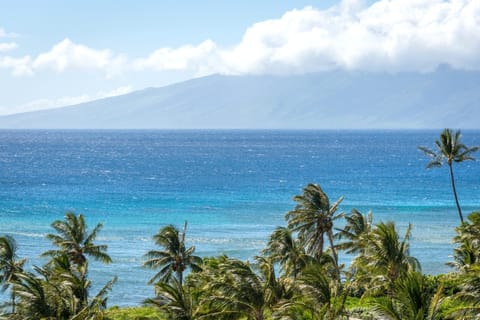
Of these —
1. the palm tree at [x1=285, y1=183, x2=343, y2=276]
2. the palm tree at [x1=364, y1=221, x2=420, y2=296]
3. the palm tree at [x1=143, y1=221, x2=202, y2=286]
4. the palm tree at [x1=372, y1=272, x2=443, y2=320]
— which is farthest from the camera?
the palm tree at [x1=285, y1=183, x2=343, y2=276]

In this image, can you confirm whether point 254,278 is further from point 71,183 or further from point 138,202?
point 71,183

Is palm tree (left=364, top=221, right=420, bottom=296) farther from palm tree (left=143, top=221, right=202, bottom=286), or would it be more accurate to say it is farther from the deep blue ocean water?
the deep blue ocean water

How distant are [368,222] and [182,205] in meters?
69.4

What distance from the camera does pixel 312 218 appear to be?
51.6 metres

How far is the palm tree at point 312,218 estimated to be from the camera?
2028 inches

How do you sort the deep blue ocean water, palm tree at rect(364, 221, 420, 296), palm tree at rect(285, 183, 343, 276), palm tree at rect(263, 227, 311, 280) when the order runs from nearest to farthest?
palm tree at rect(364, 221, 420, 296), palm tree at rect(263, 227, 311, 280), palm tree at rect(285, 183, 343, 276), the deep blue ocean water

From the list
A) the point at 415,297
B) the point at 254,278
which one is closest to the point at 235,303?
the point at 254,278

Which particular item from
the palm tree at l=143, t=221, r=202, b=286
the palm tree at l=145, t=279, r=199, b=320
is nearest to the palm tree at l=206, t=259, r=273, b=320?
the palm tree at l=145, t=279, r=199, b=320

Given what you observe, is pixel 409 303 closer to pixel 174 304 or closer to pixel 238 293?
pixel 238 293

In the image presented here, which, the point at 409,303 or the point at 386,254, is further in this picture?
the point at 386,254

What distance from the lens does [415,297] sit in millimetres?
27219

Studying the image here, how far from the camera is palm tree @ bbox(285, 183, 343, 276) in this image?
5150 centimetres

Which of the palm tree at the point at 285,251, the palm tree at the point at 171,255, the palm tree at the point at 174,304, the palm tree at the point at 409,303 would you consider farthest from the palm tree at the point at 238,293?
the palm tree at the point at 171,255

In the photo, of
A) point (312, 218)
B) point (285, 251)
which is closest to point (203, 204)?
point (312, 218)
